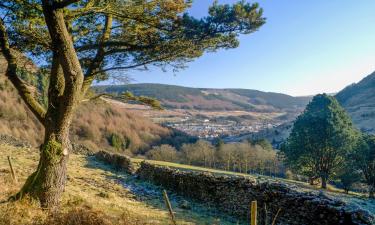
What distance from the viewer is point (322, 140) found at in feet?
144

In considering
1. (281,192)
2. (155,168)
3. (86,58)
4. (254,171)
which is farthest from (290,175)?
(86,58)

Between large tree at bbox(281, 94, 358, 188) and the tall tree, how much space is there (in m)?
1.18

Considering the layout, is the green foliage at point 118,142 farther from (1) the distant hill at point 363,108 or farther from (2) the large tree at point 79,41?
(2) the large tree at point 79,41

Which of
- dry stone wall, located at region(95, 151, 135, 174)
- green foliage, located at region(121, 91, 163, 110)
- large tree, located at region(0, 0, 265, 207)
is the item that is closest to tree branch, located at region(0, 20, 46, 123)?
large tree, located at region(0, 0, 265, 207)

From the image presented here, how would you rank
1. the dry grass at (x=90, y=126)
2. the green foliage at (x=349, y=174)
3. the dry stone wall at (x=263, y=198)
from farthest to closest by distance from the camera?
the dry grass at (x=90, y=126), the green foliage at (x=349, y=174), the dry stone wall at (x=263, y=198)

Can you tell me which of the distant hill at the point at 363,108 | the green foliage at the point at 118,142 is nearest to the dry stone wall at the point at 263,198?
the green foliage at the point at 118,142

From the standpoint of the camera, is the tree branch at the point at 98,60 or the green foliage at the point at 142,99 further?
the green foliage at the point at 142,99

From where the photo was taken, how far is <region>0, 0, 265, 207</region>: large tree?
324 inches

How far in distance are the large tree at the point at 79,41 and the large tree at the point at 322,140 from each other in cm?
3665

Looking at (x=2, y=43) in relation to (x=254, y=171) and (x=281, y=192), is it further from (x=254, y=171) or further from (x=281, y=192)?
(x=254, y=171)

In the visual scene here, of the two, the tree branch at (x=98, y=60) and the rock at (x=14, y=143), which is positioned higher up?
the tree branch at (x=98, y=60)

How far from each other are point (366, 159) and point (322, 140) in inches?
236

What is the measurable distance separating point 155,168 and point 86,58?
1309 cm

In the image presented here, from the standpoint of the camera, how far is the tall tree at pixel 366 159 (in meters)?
43.7
